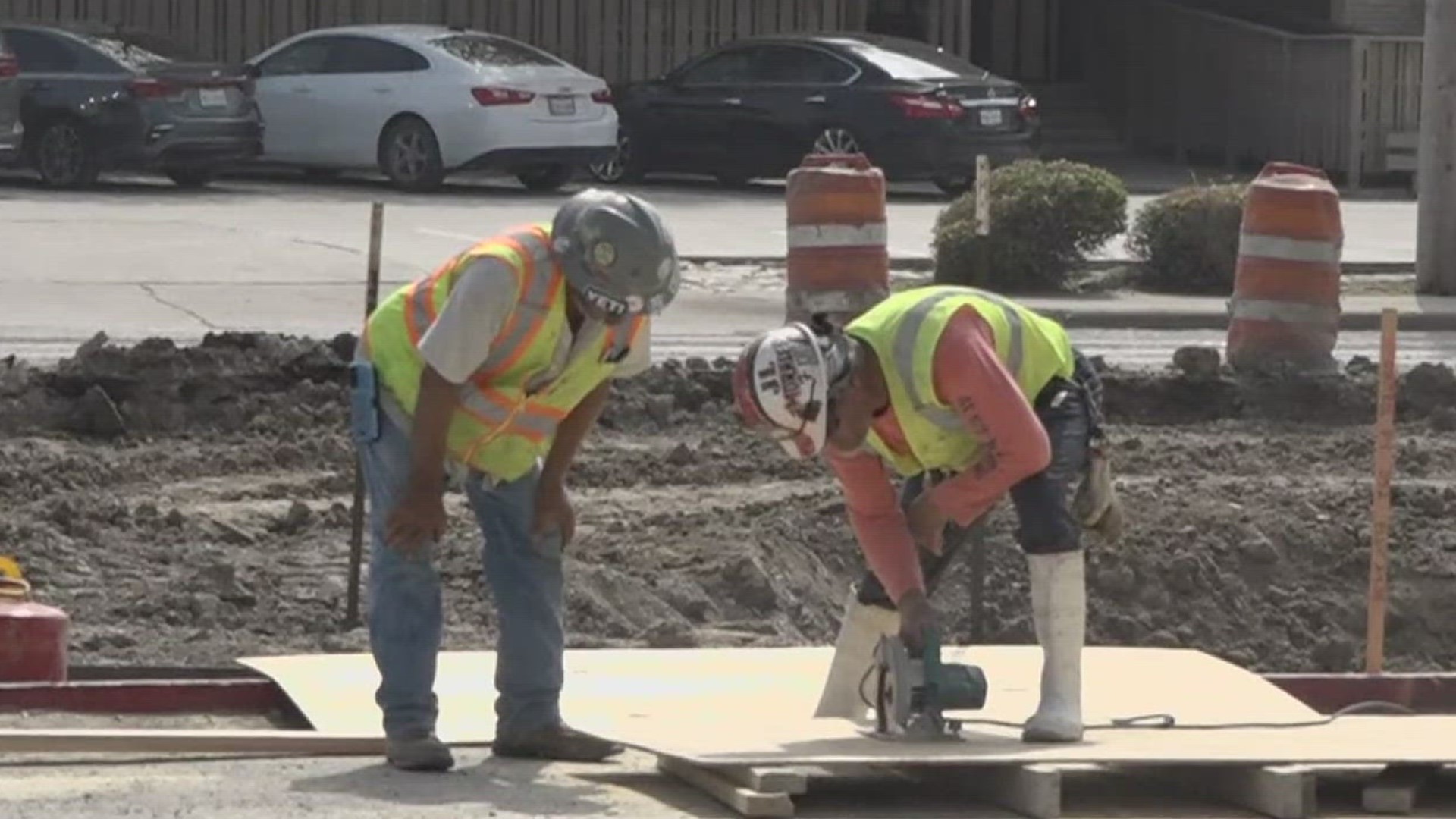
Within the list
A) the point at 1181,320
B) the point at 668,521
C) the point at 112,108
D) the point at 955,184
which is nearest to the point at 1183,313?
the point at 1181,320

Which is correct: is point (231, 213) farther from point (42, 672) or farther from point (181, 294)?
point (42, 672)

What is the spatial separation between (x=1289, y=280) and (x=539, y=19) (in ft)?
64.1

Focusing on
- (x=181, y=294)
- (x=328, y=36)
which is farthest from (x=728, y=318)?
(x=328, y=36)

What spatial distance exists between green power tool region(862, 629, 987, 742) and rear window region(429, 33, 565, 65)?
20467mm

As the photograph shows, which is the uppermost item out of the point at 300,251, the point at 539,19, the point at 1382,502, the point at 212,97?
the point at 539,19

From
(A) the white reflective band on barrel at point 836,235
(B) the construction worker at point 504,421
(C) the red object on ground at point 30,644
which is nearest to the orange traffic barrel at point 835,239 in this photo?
(A) the white reflective band on barrel at point 836,235

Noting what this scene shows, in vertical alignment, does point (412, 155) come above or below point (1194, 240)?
above

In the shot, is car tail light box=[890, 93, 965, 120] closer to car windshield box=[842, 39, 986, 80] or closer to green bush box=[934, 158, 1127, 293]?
car windshield box=[842, 39, 986, 80]

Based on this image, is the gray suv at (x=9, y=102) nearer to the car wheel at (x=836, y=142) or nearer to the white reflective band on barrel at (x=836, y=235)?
the car wheel at (x=836, y=142)

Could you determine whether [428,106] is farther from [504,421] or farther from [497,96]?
[504,421]

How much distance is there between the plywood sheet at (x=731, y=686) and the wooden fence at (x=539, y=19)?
78.0 ft

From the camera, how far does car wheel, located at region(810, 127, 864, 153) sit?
2780cm

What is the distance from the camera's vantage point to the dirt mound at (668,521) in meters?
11.5

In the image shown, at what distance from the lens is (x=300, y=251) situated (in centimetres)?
2269
